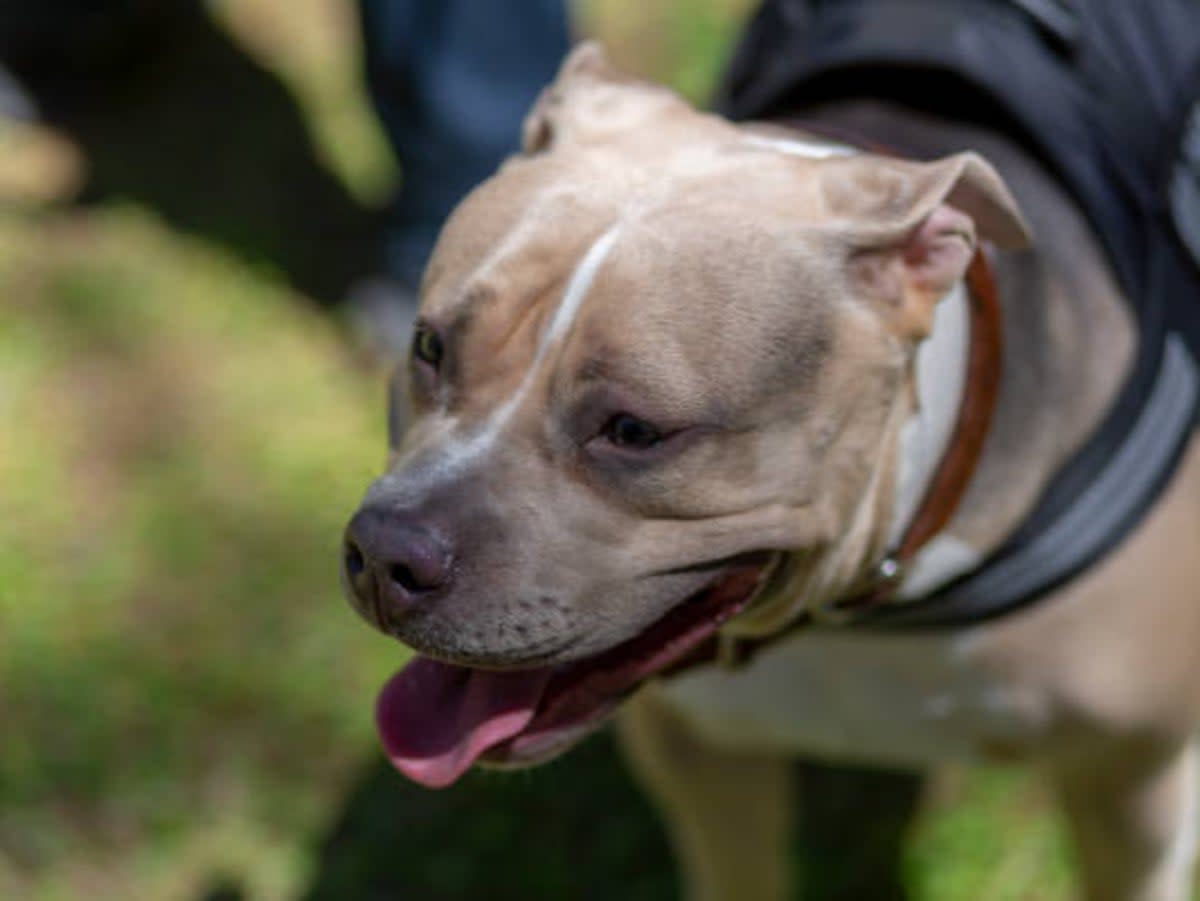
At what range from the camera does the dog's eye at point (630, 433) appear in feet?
5.53

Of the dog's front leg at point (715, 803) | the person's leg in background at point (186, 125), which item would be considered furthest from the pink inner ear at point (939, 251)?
the person's leg in background at point (186, 125)

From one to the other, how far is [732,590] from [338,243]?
7.80ft

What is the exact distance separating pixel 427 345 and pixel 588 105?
35cm

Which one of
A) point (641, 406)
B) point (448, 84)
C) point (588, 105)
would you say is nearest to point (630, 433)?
point (641, 406)

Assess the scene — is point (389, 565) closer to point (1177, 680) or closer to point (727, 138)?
point (727, 138)

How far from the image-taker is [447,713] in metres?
1.89

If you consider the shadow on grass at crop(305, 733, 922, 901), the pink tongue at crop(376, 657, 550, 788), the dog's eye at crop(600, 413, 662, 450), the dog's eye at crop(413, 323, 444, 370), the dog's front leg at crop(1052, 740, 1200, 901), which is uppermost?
the dog's eye at crop(600, 413, 662, 450)

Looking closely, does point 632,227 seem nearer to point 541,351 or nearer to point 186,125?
point 541,351

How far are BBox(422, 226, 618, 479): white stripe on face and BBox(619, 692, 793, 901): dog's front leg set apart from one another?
71 cm

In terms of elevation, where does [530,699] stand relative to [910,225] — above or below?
below

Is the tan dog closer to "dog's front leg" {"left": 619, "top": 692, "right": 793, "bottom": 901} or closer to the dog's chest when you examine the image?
the dog's chest

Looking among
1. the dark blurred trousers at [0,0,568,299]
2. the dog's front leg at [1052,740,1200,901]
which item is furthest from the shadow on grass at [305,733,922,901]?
the dark blurred trousers at [0,0,568,299]

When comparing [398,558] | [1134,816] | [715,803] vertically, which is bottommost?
[715,803]

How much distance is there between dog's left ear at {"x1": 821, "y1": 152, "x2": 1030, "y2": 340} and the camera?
5.76 ft
